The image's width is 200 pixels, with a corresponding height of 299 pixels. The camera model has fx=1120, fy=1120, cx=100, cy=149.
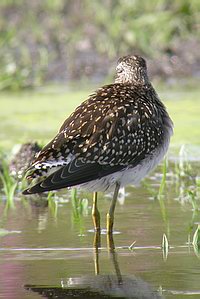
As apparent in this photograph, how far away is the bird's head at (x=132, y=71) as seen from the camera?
802 cm

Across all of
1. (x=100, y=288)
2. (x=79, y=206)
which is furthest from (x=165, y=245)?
(x=79, y=206)

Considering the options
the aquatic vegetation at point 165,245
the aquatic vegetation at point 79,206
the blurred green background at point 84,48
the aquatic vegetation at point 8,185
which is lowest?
the aquatic vegetation at point 165,245

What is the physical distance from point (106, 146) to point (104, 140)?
0.04m

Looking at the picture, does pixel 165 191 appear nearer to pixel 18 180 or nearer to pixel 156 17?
pixel 18 180

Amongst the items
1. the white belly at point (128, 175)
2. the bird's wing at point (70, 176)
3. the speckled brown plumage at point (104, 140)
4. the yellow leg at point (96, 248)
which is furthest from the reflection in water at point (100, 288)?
the white belly at point (128, 175)

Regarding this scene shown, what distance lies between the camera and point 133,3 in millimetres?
15234

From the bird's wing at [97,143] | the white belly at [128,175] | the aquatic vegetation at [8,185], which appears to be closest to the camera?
the bird's wing at [97,143]

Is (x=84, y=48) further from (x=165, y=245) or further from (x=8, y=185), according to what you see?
(x=165, y=245)

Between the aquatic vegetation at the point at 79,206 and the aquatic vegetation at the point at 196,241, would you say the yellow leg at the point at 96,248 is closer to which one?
the aquatic vegetation at the point at 196,241

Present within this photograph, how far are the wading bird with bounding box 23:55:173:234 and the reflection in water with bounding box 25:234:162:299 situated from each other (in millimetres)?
981

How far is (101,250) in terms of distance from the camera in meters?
6.81

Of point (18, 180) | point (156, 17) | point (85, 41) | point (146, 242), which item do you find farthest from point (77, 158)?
point (85, 41)

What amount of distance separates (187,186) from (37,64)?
671 cm

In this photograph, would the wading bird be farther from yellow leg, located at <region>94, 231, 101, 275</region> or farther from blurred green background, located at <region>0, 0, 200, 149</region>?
blurred green background, located at <region>0, 0, 200, 149</region>
